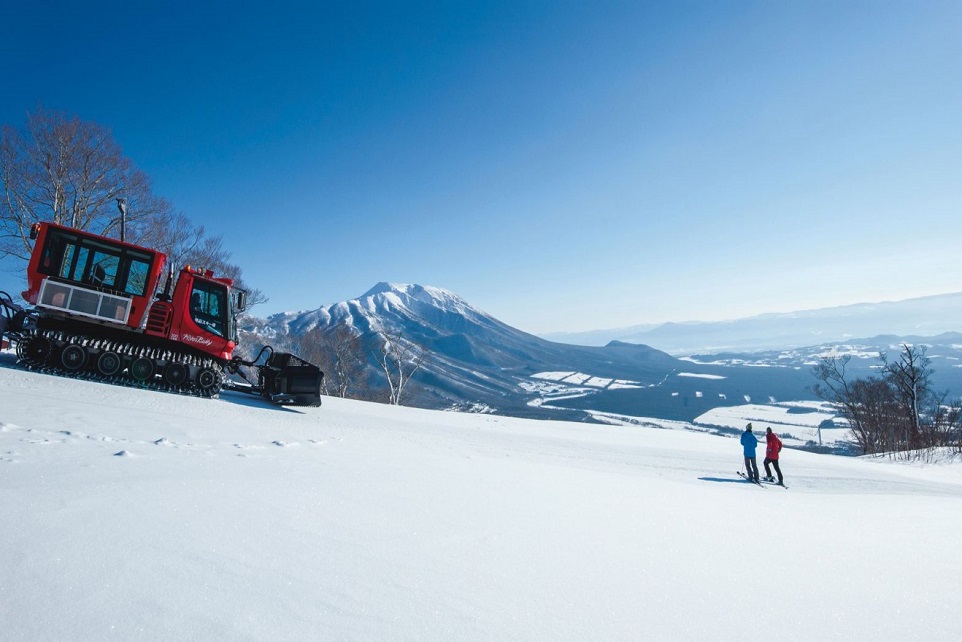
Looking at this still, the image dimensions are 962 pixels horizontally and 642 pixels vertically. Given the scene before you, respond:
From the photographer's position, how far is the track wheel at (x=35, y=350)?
1019 cm

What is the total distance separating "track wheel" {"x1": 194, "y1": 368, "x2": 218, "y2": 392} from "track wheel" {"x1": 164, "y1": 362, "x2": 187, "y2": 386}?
0.30m

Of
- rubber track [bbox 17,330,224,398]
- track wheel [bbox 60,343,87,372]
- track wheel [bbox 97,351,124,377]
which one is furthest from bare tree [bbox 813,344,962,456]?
track wheel [bbox 60,343,87,372]

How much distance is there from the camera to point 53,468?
13.2 feet

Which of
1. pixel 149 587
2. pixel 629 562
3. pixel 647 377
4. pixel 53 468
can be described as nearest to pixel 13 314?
pixel 53 468

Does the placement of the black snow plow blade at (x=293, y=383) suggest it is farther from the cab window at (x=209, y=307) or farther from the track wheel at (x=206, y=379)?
the cab window at (x=209, y=307)

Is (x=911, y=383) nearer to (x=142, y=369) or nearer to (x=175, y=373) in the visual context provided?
(x=175, y=373)

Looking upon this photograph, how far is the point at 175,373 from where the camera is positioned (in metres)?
10.9

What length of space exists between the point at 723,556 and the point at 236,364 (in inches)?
501

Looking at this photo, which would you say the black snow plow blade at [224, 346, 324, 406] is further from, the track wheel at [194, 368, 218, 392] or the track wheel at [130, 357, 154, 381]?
the track wheel at [130, 357, 154, 381]

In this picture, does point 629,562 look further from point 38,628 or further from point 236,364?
point 236,364

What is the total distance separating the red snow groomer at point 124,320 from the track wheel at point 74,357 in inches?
→ 0.7

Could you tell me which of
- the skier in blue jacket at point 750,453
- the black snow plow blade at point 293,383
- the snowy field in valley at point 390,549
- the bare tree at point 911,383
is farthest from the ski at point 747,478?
the bare tree at point 911,383

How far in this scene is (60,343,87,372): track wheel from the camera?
1026 cm

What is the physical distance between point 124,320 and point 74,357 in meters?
1.42
